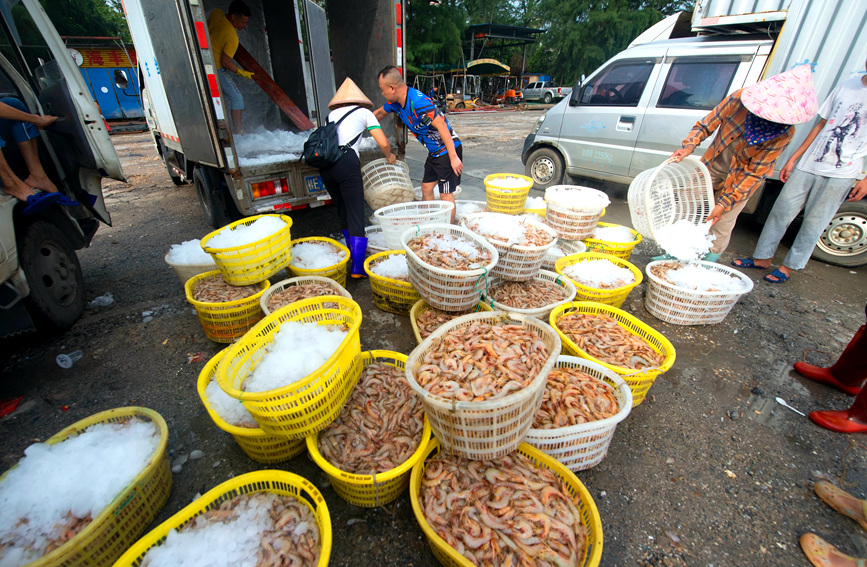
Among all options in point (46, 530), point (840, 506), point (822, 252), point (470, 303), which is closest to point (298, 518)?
point (46, 530)

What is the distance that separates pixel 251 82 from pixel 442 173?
4.93 m

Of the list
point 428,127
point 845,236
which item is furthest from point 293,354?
point 845,236

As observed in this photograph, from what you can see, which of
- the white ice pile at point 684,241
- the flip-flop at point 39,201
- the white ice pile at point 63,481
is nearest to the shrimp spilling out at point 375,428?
the white ice pile at point 63,481

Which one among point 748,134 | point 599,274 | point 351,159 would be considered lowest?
point 599,274

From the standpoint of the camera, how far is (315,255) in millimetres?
4375

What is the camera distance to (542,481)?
2027mm

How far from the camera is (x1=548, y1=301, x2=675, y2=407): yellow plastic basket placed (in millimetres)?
2641

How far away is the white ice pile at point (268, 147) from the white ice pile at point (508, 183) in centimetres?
283

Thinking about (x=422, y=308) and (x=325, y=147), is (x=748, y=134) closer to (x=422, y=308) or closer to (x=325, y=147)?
(x=422, y=308)

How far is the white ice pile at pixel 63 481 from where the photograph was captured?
1747 millimetres

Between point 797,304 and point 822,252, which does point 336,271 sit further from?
point 822,252

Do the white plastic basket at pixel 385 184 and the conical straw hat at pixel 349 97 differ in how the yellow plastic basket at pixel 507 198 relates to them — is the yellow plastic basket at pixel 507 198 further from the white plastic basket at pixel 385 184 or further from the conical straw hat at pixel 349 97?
the conical straw hat at pixel 349 97

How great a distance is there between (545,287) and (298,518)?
297cm

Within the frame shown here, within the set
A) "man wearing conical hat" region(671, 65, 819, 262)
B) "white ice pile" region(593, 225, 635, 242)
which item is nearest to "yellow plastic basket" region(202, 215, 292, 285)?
"white ice pile" region(593, 225, 635, 242)
